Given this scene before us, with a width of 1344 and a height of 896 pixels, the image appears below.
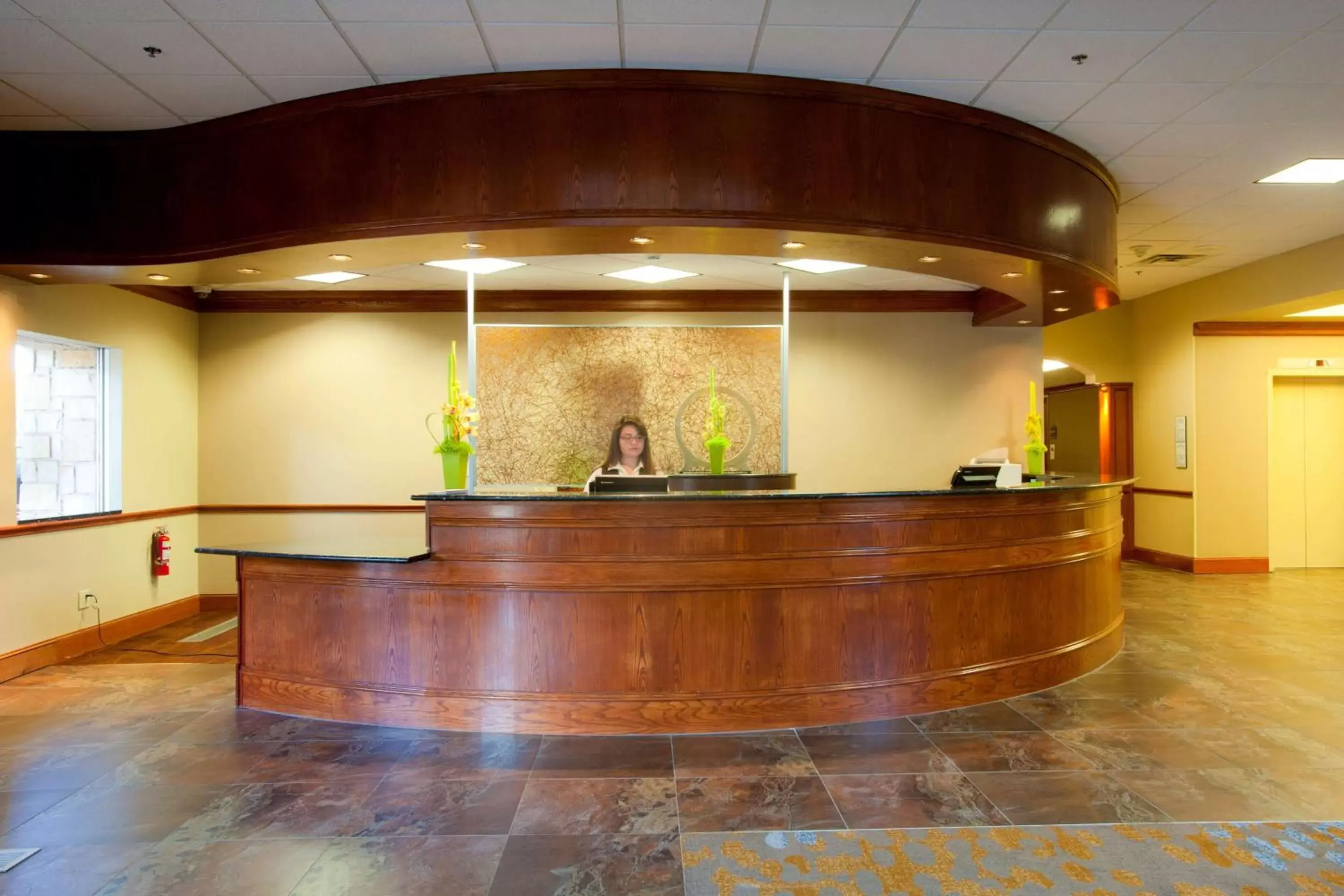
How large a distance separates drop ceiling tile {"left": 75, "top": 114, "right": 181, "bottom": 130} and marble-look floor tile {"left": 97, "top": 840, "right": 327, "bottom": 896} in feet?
11.5

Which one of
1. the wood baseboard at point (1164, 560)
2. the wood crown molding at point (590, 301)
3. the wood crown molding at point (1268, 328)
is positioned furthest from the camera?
the wood baseboard at point (1164, 560)

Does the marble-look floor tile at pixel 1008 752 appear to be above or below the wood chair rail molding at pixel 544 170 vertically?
below

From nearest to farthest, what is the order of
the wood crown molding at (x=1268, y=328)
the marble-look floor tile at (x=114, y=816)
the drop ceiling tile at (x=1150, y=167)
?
the marble-look floor tile at (x=114, y=816) → the drop ceiling tile at (x=1150, y=167) → the wood crown molding at (x=1268, y=328)

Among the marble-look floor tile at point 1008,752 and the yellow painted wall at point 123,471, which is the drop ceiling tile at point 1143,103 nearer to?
the marble-look floor tile at point 1008,752

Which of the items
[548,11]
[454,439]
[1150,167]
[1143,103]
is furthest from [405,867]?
[1150,167]

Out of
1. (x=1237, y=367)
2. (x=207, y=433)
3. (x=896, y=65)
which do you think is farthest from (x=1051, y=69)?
(x=207, y=433)

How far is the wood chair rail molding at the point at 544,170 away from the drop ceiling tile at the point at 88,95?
25 centimetres

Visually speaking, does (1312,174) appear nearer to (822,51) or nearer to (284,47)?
(822,51)

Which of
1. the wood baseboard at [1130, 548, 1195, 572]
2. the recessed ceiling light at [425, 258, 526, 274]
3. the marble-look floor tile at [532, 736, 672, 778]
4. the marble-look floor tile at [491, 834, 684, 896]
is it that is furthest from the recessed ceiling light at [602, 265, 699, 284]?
the wood baseboard at [1130, 548, 1195, 572]

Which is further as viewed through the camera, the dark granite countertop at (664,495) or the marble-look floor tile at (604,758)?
the dark granite countertop at (664,495)

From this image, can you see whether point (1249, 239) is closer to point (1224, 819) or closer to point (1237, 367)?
point (1237, 367)

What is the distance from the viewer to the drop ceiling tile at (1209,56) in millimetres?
3439

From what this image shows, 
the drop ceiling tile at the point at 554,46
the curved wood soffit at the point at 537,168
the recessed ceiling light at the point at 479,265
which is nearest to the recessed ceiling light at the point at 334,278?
the recessed ceiling light at the point at 479,265

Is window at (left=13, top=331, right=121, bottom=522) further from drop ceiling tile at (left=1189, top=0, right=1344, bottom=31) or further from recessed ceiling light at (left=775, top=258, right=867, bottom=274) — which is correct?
drop ceiling tile at (left=1189, top=0, right=1344, bottom=31)
